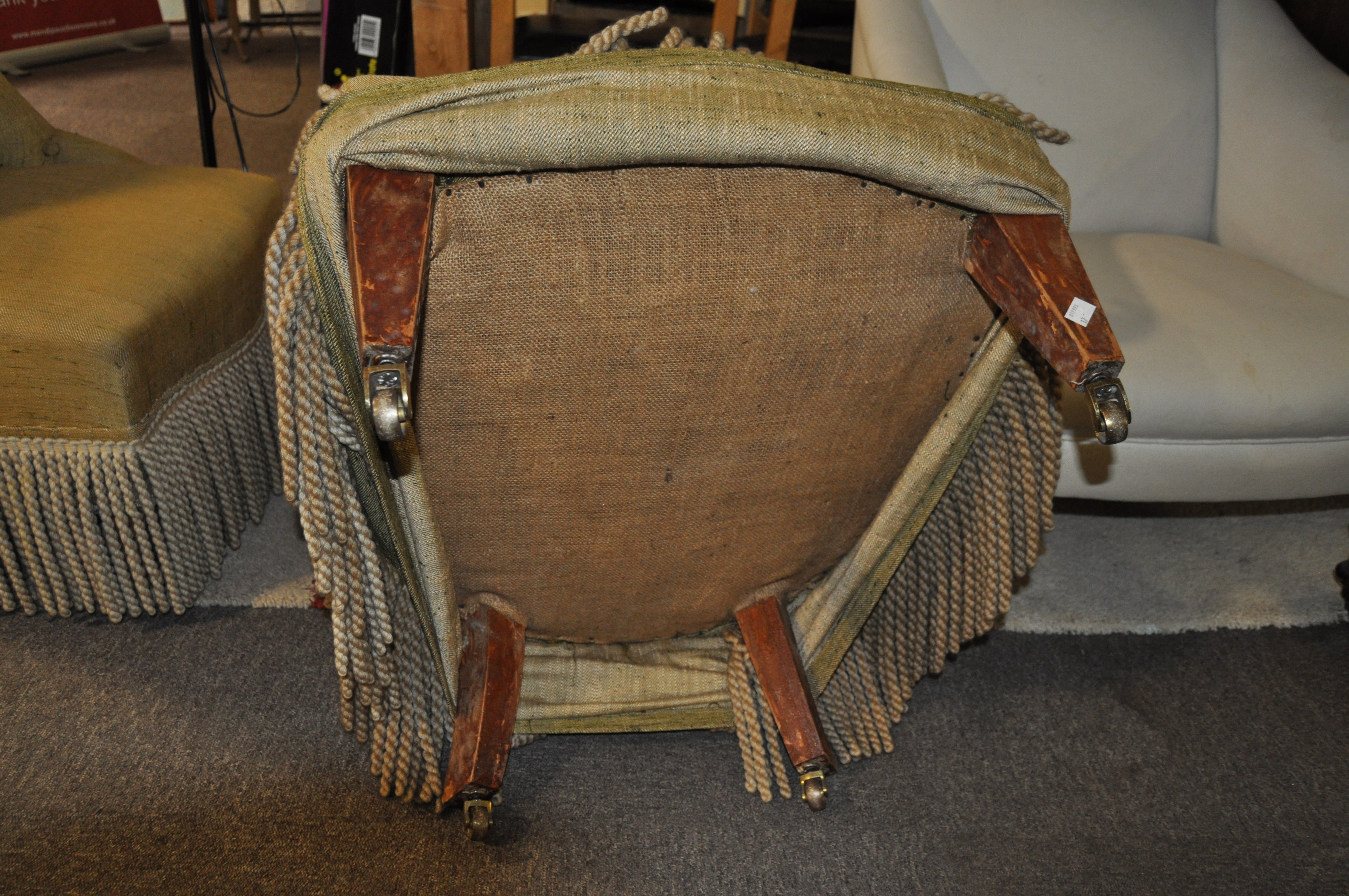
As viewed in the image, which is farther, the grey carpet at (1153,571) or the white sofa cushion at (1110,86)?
the white sofa cushion at (1110,86)

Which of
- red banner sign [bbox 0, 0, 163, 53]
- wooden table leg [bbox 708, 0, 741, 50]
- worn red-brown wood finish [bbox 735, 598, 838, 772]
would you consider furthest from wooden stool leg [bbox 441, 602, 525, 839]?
red banner sign [bbox 0, 0, 163, 53]

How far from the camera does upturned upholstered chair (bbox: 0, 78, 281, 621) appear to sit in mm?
1013

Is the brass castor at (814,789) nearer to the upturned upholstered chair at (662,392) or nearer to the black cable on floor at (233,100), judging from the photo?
the upturned upholstered chair at (662,392)

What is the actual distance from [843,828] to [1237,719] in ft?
1.75

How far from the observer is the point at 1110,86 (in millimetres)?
1485

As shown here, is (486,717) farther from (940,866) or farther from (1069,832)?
(1069,832)

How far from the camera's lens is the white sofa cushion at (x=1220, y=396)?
3.60ft

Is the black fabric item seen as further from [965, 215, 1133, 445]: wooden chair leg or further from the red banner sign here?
the red banner sign

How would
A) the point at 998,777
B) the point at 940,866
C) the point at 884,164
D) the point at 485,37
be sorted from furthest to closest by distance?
1. the point at 485,37
2. the point at 998,777
3. the point at 940,866
4. the point at 884,164

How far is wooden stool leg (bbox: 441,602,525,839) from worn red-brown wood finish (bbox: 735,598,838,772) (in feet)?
0.75

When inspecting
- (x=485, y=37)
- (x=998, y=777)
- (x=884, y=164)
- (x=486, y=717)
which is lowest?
(x=998, y=777)

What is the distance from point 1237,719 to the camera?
1.16m

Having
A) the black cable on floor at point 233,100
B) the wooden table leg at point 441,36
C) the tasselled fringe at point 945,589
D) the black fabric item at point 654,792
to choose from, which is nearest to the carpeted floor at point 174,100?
the black cable on floor at point 233,100

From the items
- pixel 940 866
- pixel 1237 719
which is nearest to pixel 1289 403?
pixel 1237 719
